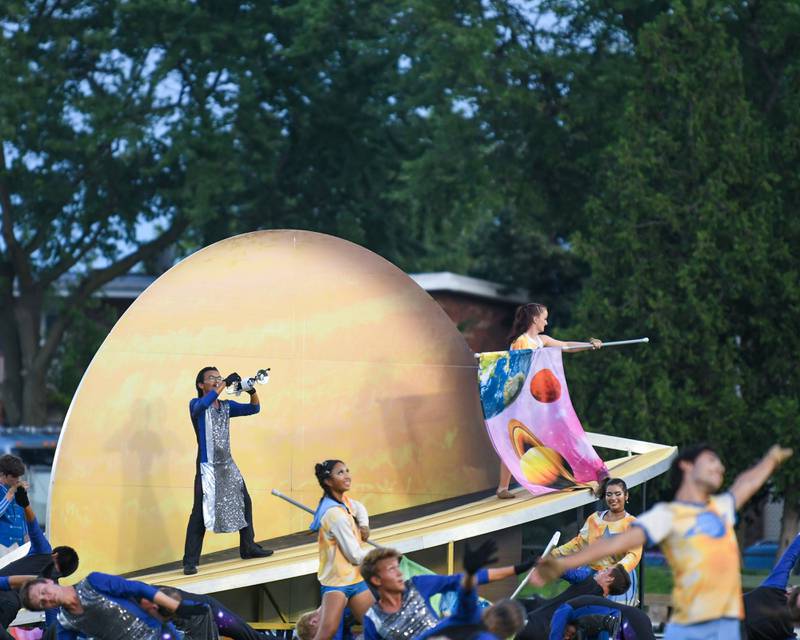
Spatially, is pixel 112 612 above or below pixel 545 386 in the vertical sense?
below

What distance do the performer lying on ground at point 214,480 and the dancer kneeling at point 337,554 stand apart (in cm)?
192

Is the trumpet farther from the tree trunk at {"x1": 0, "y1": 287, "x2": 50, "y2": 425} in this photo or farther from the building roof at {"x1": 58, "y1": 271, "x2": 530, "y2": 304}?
the tree trunk at {"x1": 0, "y1": 287, "x2": 50, "y2": 425}

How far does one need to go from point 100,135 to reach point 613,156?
939cm

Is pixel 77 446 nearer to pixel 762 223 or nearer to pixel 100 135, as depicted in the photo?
pixel 762 223

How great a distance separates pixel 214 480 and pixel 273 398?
146cm

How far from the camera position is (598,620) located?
9.65m

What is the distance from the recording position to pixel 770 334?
2077 cm

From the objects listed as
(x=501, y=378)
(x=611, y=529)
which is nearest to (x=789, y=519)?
(x=501, y=378)

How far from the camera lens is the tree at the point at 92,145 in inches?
1048

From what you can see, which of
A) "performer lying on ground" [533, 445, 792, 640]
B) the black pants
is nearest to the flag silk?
the black pants

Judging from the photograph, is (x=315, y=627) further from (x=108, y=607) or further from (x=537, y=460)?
(x=537, y=460)

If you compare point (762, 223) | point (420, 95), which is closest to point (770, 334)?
point (762, 223)

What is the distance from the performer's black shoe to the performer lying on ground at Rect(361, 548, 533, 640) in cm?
346

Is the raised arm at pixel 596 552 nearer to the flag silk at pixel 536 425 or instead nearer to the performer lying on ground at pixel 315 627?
the performer lying on ground at pixel 315 627
